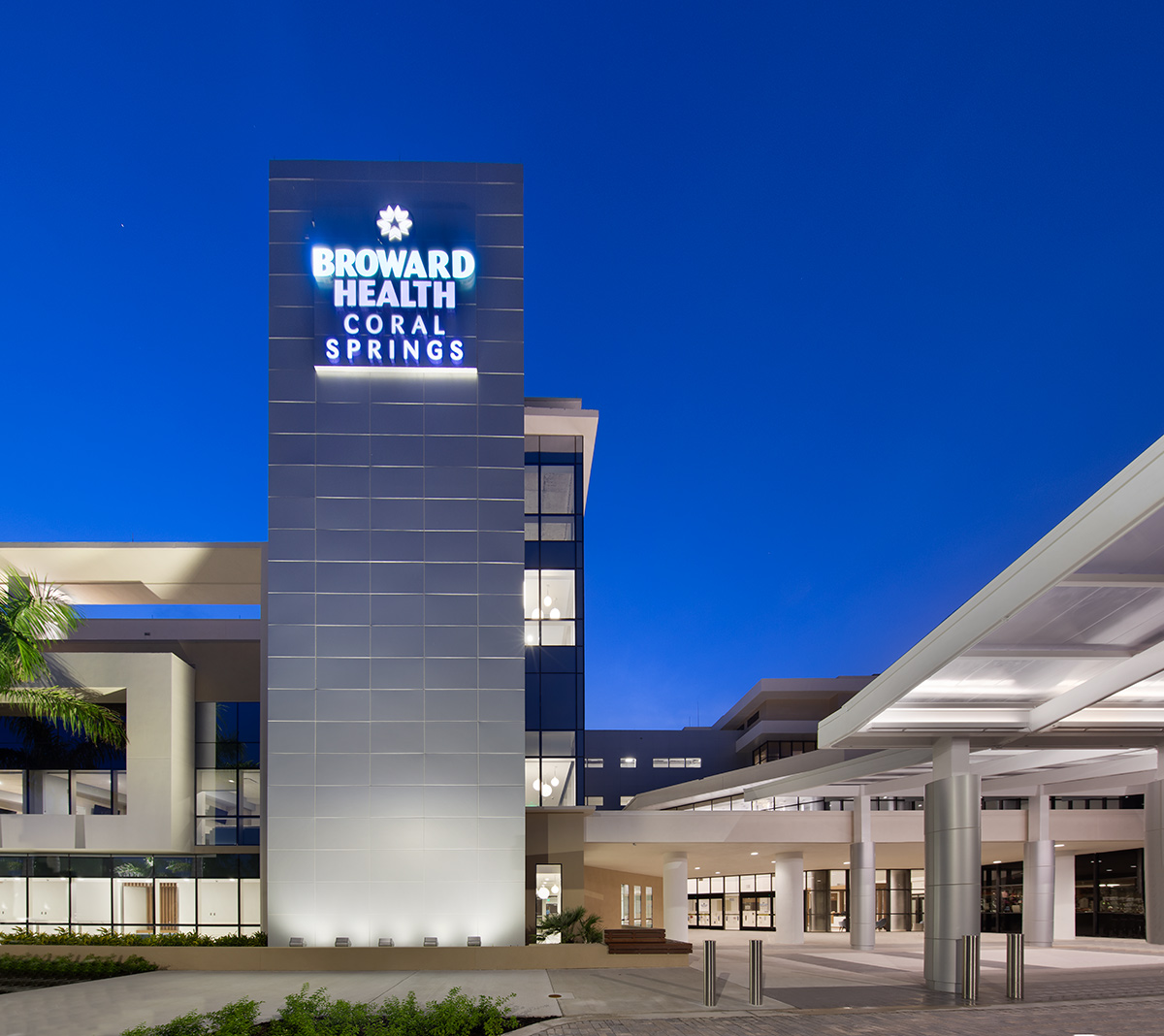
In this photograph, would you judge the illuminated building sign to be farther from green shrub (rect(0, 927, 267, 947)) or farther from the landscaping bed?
the landscaping bed

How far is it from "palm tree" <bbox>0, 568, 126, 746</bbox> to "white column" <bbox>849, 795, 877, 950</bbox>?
25.8 metres

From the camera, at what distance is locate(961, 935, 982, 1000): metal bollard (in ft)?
63.2

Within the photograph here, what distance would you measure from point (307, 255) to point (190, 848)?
60.7 ft

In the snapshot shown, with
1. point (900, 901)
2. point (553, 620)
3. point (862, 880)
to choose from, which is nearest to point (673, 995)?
point (553, 620)

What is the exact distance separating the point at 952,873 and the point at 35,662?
75.0 ft

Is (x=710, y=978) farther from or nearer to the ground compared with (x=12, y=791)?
nearer to the ground

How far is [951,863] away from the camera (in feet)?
67.1

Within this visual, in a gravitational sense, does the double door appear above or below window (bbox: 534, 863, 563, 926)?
below

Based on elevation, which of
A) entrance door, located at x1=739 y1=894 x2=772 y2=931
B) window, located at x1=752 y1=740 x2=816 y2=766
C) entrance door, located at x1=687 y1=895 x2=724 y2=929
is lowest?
entrance door, located at x1=687 y1=895 x2=724 y2=929

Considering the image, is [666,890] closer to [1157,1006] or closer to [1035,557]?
[1157,1006]

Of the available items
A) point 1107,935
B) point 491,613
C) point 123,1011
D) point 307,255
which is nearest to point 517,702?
point 491,613

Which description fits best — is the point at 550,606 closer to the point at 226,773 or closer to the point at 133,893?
the point at 226,773

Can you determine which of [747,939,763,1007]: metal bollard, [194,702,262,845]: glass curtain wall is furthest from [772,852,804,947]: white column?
[747,939,763,1007]: metal bollard

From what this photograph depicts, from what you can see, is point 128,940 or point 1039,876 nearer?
point 128,940
